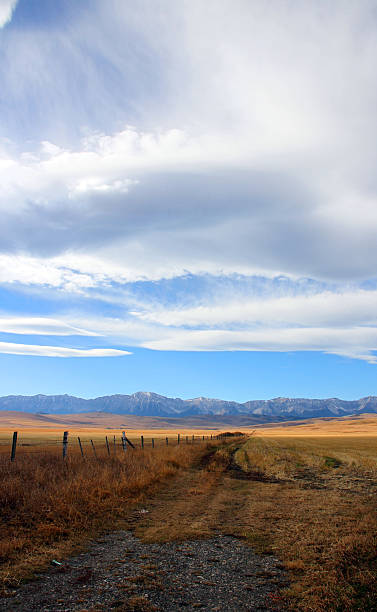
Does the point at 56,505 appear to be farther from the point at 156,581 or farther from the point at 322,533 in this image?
the point at 322,533

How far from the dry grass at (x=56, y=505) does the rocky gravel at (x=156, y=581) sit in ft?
2.72

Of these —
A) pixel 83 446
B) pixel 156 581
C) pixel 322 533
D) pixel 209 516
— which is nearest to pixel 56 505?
pixel 209 516

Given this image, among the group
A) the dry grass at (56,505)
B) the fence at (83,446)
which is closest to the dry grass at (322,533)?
the dry grass at (56,505)

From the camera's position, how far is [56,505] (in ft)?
41.4

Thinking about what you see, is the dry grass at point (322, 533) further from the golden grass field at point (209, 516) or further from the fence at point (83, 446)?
the fence at point (83, 446)

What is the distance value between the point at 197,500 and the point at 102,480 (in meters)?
3.92

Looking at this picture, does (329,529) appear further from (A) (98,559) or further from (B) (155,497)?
(B) (155,497)

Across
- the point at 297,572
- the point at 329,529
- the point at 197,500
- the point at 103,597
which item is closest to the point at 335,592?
the point at 297,572

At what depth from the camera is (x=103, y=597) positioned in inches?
283

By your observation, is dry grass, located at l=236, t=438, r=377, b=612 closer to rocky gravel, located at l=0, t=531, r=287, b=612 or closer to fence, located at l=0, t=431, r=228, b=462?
rocky gravel, located at l=0, t=531, r=287, b=612

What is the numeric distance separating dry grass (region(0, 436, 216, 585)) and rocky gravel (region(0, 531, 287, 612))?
829mm

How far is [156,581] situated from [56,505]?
576 centimetres

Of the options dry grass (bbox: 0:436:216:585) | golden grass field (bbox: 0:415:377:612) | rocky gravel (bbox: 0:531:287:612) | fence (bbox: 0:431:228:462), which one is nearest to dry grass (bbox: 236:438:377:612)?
golden grass field (bbox: 0:415:377:612)

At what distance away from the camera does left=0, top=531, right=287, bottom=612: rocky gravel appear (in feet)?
22.8
